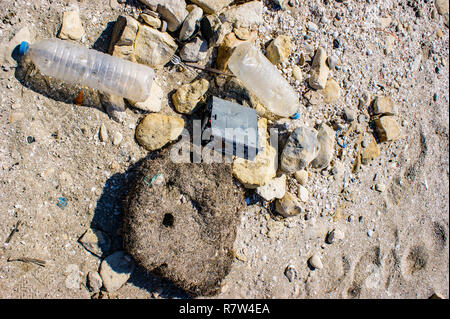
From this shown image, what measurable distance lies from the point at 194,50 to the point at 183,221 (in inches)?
44.9

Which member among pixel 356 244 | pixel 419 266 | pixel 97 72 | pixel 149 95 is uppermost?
pixel 97 72

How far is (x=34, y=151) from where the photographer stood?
1.91 meters

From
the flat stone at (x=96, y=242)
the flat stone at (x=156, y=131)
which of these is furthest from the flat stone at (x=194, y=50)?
the flat stone at (x=96, y=242)

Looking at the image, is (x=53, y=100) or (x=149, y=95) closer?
(x=53, y=100)

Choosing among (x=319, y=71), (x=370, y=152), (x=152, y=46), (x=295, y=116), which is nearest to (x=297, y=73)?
(x=319, y=71)

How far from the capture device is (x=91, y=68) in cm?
197

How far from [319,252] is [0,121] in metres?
2.44

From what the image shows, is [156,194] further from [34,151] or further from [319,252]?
[319,252]

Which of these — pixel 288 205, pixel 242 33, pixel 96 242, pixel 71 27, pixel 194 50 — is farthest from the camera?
pixel 288 205

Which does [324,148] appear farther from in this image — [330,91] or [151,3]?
[151,3]

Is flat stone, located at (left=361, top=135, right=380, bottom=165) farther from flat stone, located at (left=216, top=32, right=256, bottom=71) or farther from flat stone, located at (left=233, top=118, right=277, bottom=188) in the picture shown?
flat stone, located at (left=216, top=32, right=256, bottom=71)

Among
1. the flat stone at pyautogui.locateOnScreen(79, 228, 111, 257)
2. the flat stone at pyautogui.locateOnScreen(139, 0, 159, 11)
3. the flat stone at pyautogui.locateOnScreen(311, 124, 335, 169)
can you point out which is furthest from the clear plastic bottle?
the flat stone at pyautogui.locateOnScreen(311, 124, 335, 169)

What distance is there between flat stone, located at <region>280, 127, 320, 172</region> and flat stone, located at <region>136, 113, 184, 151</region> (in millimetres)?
810

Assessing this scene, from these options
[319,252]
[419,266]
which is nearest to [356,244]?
[319,252]
